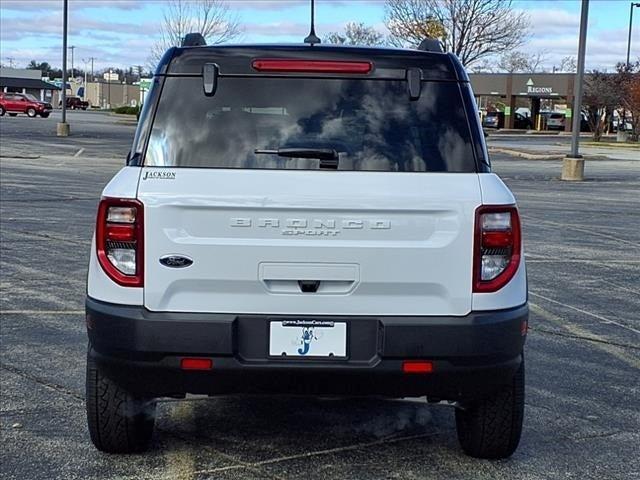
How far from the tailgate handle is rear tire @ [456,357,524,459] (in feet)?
3.49

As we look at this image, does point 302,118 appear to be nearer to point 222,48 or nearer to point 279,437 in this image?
point 222,48

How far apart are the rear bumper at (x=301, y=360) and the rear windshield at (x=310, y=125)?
0.68 m

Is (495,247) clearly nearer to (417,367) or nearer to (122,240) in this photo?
(417,367)

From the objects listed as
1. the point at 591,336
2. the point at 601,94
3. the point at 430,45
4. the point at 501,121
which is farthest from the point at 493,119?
the point at 430,45

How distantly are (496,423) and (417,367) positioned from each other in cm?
79

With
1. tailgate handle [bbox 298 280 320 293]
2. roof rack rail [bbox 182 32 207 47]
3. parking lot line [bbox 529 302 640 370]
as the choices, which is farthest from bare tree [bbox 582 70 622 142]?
tailgate handle [bbox 298 280 320 293]

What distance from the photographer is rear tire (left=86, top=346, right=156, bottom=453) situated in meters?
4.54

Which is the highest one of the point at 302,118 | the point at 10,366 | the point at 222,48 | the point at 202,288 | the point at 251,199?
the point at 222,48

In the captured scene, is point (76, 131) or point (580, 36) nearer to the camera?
point (580, 36)

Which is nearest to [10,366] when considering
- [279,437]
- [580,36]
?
[279,437]

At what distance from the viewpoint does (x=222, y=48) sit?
432 cm

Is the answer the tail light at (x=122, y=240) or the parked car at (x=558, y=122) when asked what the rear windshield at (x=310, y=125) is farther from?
the parked car at (x=558, y=122)

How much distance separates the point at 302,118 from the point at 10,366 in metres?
3.32

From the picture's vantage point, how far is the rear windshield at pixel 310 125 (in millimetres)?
4188
